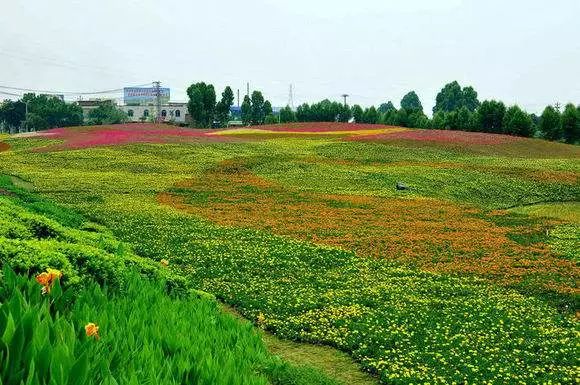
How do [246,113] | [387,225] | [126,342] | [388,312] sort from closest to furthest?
[126,342], [388,312], [387,225], [246,113]

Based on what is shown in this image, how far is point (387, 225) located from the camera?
24.7m

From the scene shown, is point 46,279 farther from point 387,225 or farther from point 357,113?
point 357,113

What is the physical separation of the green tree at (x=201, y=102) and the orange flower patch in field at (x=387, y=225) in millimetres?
71402

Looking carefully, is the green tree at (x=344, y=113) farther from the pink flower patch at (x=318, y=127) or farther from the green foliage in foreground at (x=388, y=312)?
the green foliage in foreground at (x=388, y=312)

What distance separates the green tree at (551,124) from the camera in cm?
7669

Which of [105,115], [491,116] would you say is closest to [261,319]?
[491,116]

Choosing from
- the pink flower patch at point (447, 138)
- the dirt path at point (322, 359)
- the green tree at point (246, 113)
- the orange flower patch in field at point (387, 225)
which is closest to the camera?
the dirt path at point (322, 359)

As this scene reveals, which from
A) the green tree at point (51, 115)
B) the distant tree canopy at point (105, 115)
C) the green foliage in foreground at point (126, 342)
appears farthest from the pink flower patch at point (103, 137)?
the distant tree canopy at point (105, 115)

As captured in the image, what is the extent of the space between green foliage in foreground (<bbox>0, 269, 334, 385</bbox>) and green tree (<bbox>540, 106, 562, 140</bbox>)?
3029 inches

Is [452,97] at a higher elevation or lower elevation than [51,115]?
higher

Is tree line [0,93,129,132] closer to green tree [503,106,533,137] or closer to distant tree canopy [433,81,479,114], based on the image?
distant tree canopy [433,81,479,114]

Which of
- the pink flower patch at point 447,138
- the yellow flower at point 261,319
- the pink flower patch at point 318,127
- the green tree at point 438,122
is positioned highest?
the green tree at point 438,122

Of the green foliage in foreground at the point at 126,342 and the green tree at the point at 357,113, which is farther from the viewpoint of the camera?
the green tree at the point at 357,113

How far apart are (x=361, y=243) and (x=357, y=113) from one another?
87712mm
